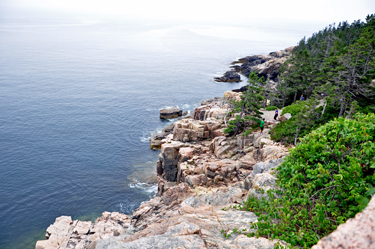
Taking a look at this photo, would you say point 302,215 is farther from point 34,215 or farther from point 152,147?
point 152,147

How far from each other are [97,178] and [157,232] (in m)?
37.0

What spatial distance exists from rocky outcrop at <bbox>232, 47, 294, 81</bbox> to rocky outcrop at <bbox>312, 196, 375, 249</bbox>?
119m

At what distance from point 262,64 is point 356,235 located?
135 meters

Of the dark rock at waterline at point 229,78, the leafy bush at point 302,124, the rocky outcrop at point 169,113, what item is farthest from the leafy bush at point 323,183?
the dark rock at waterline at point 229,78

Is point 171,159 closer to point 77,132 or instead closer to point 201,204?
point 201,204

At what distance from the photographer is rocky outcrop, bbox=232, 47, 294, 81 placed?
117 meters

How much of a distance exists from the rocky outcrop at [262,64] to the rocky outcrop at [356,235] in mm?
119012

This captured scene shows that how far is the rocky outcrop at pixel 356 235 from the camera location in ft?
14.0

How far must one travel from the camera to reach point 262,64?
12900 centimetres

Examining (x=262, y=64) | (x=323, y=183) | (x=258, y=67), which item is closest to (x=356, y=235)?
(x=323, y=183)

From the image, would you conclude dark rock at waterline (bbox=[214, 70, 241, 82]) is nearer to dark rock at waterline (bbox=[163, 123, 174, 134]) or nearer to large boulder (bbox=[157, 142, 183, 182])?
dark rock at waterline (bbox=[163, 123, 174, 134])

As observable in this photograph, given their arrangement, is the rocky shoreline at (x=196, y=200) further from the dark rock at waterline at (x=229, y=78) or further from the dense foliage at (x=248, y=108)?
the dark rock at waterline at (x=229, y=78)

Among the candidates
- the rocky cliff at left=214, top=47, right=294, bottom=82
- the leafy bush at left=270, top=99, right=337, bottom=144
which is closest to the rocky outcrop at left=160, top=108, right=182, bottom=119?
the rocky cliff at left=214, top=47, right=294, bottom=82

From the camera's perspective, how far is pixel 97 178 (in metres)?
49.6
